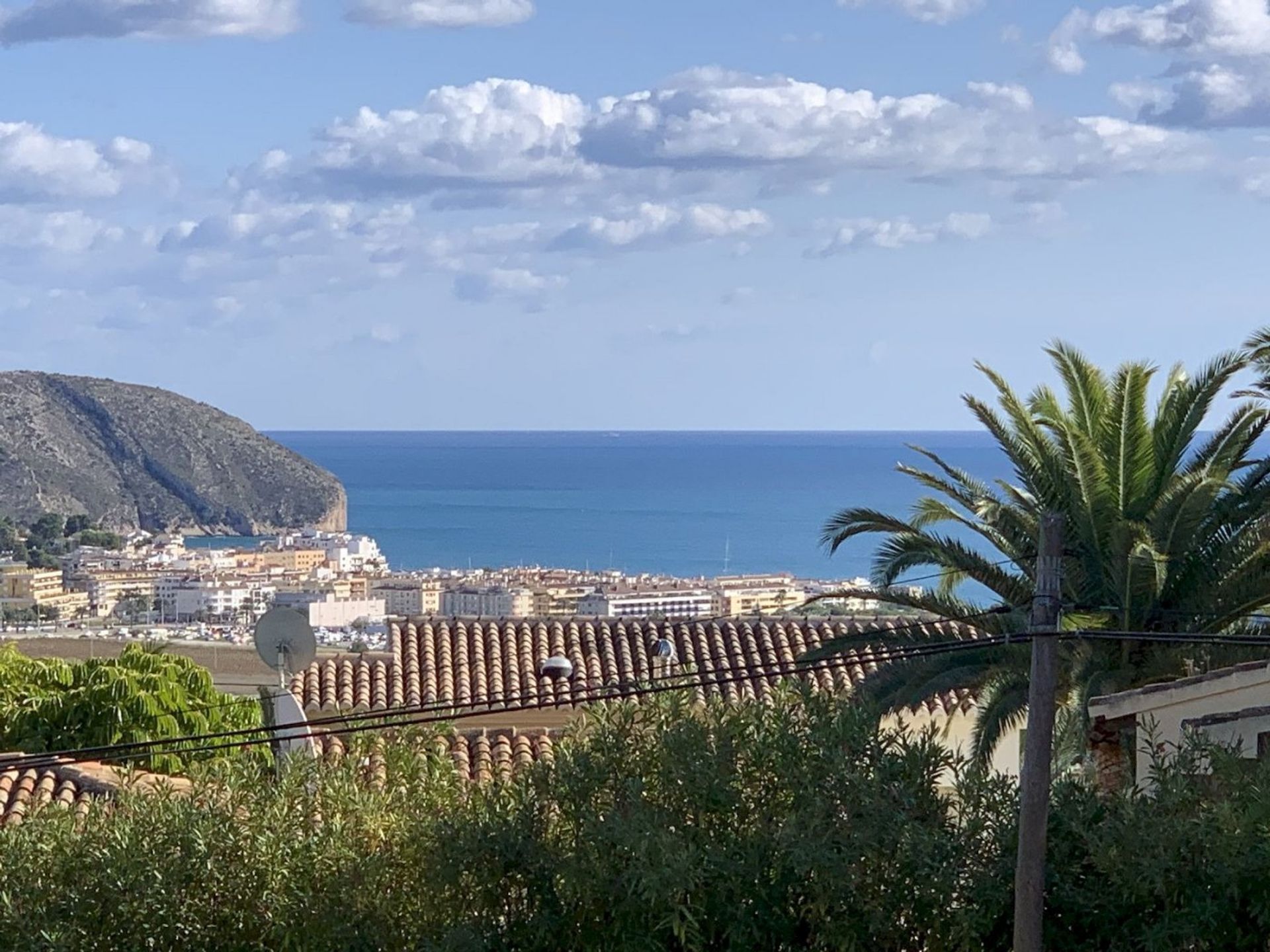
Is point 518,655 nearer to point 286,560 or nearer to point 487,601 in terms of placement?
point 487,601

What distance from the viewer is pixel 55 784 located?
15.2 m

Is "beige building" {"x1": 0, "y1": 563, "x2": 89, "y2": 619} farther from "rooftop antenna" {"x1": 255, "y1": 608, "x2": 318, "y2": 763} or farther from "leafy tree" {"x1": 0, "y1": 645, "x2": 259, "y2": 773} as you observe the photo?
"rooftop antenna" {"x1": 255, "y1": 608, "x2": 318, "y2": 763}

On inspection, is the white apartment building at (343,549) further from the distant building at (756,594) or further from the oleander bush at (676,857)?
the oleander bush at (676,857)

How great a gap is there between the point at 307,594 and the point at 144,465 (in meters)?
58.5

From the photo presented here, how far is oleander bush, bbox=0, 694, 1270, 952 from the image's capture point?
858 centimetres

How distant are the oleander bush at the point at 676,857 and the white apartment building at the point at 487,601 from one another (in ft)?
154

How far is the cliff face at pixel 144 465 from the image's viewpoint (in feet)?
383

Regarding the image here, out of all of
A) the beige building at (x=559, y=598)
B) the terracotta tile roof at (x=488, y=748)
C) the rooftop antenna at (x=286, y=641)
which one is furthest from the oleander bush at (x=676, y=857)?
the beige building at (x=559, y=598)

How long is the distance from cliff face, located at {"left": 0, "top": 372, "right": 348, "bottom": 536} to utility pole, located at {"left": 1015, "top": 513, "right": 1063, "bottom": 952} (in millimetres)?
110521

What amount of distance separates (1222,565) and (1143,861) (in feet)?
24.3

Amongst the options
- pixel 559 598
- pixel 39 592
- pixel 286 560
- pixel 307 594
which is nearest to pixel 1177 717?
pixel 559 598

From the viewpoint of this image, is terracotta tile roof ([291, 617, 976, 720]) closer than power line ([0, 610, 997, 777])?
No

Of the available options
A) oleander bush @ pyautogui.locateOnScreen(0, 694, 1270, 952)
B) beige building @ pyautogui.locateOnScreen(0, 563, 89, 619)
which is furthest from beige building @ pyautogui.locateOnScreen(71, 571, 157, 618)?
oleander bush @ pyautogui.locateOnScreen(0, 694, 1270, 952)

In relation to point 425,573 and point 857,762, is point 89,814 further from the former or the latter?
point 425,573
